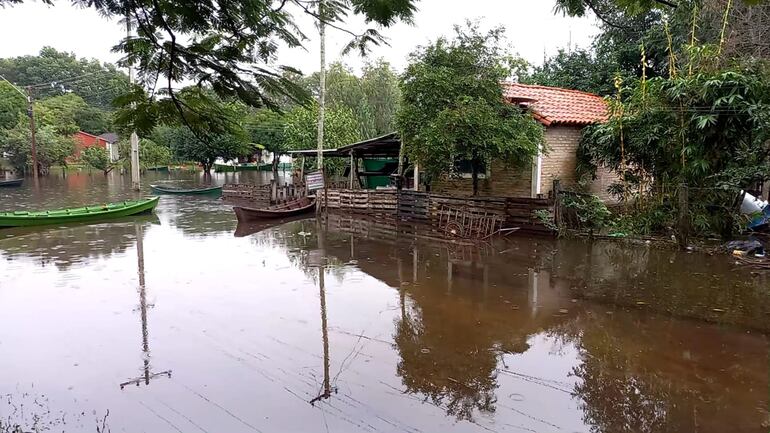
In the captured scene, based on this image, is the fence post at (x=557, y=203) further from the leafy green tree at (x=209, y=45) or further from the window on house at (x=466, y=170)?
the leafy green tree at (x=209, y=45)

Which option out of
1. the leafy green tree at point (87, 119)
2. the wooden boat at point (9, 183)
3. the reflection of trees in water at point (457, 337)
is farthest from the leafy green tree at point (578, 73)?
the leafy green tree at point (87, 119)

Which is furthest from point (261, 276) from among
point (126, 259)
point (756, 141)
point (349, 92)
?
point (349, 92)

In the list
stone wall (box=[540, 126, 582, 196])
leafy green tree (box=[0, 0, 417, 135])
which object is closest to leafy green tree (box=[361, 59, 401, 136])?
stone wall (box=[540, 126, 582, 196])

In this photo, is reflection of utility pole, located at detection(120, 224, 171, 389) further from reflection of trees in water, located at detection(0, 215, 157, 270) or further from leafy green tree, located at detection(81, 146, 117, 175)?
leafy green tree, located at detection(81, 146, 117, 175)

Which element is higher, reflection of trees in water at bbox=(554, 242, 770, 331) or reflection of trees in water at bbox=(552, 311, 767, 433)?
reflection of trees in water at bbox=(554, 242, 770, 331)

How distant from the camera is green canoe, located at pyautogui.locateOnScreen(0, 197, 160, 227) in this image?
15680 mm

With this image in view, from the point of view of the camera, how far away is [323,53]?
2062 cm

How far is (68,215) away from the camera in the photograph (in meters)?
16.3

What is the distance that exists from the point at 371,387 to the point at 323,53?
17859 millimetres

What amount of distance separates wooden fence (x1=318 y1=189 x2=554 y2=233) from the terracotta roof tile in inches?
98.8

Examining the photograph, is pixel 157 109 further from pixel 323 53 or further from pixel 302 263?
pixel 323 53

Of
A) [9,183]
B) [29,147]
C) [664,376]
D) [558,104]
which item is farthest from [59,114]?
[664,376]

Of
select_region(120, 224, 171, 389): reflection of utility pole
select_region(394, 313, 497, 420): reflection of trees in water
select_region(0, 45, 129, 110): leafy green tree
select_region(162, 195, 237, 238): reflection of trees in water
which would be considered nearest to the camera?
select_region(394, 313, 497, 420): reflection of trees in water

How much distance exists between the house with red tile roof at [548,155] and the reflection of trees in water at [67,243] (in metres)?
10.1
